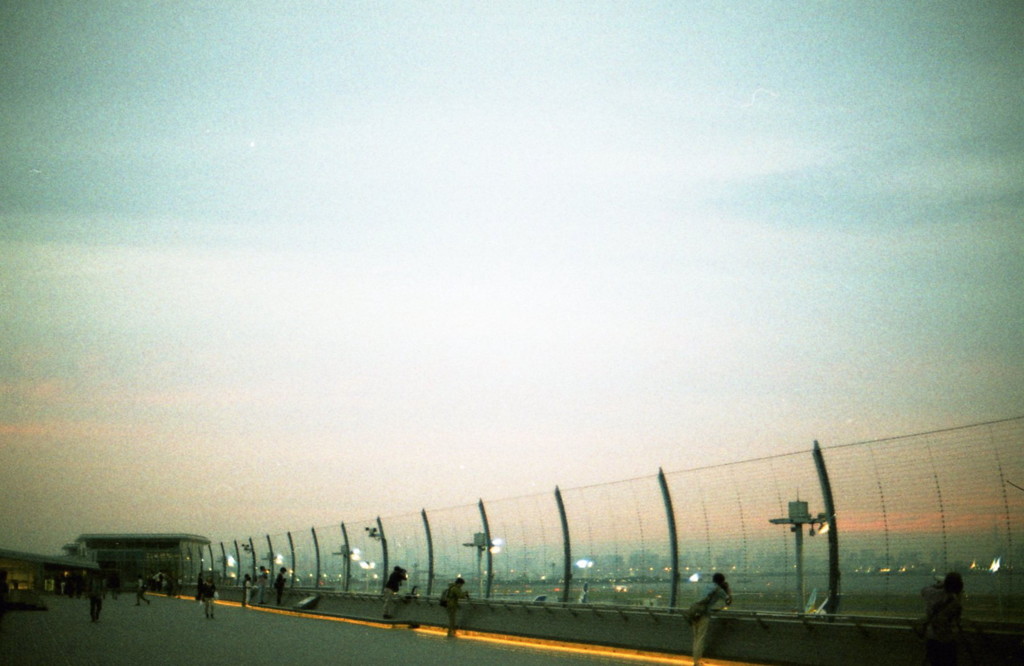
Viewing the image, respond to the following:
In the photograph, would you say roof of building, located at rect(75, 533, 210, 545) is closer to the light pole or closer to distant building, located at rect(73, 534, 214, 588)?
distant building, located at rect(73, 534, 214, 588)

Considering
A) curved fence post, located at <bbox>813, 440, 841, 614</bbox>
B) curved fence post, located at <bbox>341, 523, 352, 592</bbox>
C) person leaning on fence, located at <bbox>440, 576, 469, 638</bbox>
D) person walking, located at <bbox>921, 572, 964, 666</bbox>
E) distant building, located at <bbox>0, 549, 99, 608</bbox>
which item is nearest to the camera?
person walking, located at <bbox>921, 572, 964, 666</bbox>

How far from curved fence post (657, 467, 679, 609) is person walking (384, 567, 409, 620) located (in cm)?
1197

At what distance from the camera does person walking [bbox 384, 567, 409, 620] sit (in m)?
26.4

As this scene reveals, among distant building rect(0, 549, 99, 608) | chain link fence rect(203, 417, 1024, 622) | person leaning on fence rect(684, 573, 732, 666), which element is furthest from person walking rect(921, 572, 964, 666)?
distant building rect(0, 549, 99, 608)

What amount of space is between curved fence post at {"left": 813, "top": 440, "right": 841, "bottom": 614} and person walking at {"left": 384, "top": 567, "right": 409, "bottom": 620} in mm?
15540

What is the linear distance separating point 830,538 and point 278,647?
30.4 feet

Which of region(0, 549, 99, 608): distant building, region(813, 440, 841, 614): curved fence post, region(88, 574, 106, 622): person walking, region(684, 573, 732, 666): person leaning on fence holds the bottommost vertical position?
region(0, 549, 99, 608): distant building

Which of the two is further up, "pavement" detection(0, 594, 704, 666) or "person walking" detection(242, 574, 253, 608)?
"pavement" detection(0, 594, 704, 666)

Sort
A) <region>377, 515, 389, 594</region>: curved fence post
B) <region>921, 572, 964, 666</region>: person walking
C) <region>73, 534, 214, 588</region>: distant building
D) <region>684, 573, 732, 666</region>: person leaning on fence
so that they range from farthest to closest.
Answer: <region>73, 534, 214, 588</region>: distant building
<region>377, 515, 389, 594</region>: curved fence post
<region>684, 573, 732, 666</region>: person leaning on fence
<region>921, 572, 964, 666</region>: person walking

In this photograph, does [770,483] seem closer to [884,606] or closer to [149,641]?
[884,606]

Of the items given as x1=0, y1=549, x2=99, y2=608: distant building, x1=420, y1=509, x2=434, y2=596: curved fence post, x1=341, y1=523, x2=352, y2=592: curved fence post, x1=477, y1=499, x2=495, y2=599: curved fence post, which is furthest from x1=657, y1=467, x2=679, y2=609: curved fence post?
x1=0, y1=549, x2=99, y2=608: distant building

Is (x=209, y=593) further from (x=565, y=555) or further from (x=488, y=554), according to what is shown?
(x=565, y=555)

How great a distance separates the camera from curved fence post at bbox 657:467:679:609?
15.8 m

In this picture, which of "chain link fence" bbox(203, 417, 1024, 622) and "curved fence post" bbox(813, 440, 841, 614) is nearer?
"chain link fence" bbox(203, 417, 1024, 622)
